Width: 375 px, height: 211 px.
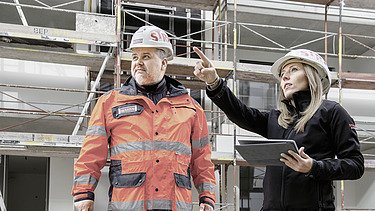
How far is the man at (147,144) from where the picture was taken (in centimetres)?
279

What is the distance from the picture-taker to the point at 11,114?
8.30 meters

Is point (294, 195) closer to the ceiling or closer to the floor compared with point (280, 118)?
closer to the floor

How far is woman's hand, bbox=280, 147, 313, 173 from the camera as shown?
222 cm

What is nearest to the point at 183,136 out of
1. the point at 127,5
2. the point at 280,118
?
the point at 280,118

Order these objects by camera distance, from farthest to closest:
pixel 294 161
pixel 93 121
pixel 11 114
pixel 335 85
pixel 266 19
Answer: pixel 266 19, pixel 335 85, pixel 11 114, pixel 93 121, pixel 294 161

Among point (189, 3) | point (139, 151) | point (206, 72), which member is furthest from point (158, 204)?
point (189, 3)

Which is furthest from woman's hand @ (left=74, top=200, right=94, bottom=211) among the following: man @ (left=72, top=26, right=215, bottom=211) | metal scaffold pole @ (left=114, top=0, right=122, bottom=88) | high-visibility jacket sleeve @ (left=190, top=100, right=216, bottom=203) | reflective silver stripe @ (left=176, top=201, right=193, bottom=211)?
metal scaffold pole @ (left=114, top=0, right=122, bottom=88)

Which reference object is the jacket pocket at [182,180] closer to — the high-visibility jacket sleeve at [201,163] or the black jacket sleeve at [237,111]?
the high-visibility jacket sleeve at [201,163]

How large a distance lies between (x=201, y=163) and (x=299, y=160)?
972 mm

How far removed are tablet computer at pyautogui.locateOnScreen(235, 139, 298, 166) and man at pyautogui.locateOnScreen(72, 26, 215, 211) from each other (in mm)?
589

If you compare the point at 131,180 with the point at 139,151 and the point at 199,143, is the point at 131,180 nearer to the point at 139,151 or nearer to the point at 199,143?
the point at 139,151

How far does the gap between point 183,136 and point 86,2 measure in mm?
6371

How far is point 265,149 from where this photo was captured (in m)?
2.27

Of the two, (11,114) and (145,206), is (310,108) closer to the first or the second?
(145,206)
